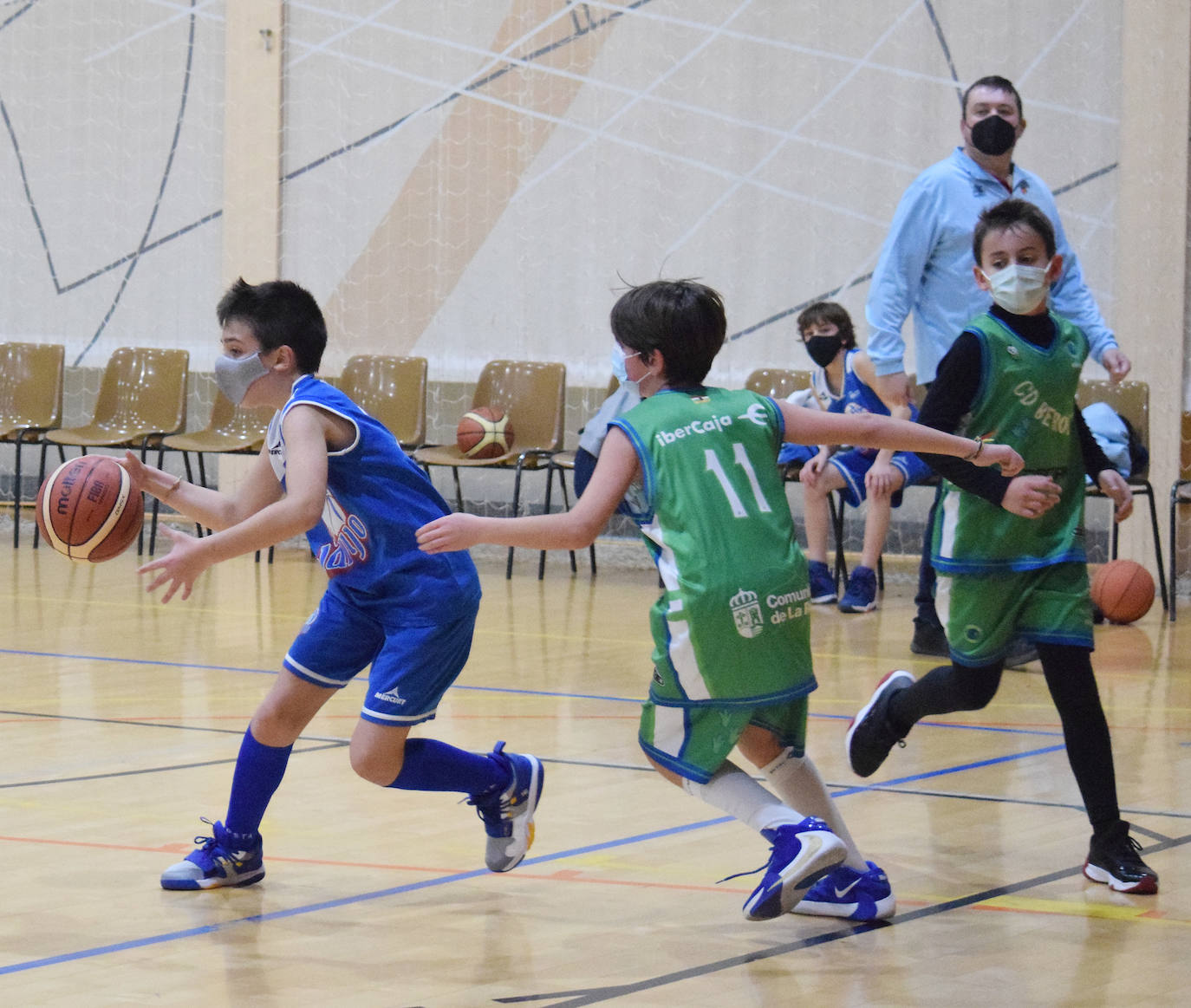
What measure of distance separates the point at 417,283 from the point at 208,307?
1.54m

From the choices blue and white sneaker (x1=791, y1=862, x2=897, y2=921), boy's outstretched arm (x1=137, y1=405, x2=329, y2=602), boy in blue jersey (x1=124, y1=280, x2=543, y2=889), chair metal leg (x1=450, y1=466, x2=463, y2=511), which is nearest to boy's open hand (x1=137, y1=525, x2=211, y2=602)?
boy's outstretched arm (x1=137, y1=405, x2=329, y2=602)

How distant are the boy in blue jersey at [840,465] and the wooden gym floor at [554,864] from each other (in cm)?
196

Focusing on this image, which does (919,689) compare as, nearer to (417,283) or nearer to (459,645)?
(459,645)

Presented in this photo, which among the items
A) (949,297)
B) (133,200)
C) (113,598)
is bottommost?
(113,598)

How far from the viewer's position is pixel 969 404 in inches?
138

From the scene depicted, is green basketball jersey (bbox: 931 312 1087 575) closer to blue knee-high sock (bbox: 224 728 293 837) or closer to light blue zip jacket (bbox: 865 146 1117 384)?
blue knee-high sock (bbox: 224 728 293 837)

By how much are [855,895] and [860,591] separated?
17.0ft

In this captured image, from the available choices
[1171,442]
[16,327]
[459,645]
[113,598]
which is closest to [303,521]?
[459,645]

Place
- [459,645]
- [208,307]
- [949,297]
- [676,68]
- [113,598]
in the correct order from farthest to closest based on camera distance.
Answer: [208,307]
[676,68]
[113,598]
[949,297]
[459,645]

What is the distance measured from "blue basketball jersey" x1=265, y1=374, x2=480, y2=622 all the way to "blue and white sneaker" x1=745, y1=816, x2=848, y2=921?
817mm

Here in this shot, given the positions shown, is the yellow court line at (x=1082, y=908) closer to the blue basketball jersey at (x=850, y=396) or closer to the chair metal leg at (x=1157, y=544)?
the blue basketball jersey at (x=850, y=396)

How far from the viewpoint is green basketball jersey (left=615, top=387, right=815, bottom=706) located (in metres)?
2.90

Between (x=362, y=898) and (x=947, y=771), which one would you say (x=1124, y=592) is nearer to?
(x=947, y=771)

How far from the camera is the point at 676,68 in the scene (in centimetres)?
1055
